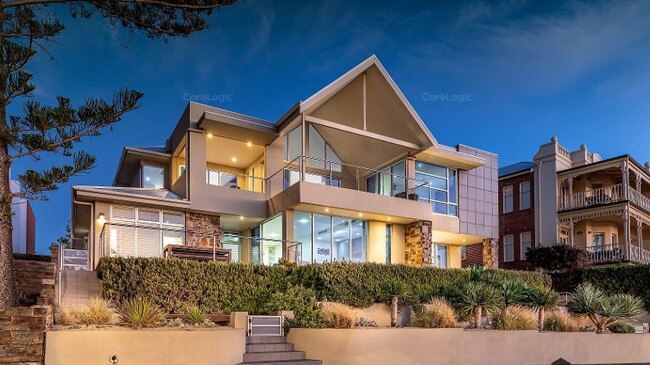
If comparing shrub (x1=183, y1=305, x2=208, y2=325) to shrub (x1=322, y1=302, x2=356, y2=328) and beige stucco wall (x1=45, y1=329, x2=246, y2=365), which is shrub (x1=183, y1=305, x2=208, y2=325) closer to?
beige stucco wall (x1=45, y1=329, x2=246, y2=365)

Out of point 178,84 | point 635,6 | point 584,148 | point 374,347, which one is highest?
point 178,84

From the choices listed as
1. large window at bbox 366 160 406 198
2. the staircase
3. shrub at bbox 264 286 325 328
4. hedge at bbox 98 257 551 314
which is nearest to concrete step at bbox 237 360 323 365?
the staircase

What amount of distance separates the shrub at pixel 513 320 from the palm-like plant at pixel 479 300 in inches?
13.3

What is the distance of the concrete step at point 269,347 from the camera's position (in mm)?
11234

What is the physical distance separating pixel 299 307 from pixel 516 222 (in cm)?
2225

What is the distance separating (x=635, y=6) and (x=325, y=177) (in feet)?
47.5

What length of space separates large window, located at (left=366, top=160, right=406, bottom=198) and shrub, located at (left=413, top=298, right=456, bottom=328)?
8.97 m

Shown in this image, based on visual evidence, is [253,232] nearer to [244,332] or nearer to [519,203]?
[244,332]

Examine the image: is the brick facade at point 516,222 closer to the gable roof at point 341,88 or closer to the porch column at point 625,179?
the porch column at point 625,179

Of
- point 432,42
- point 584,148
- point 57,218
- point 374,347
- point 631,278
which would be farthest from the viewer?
point 57,218

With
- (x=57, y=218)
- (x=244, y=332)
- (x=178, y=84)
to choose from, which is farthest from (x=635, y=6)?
(x=57, y=218)

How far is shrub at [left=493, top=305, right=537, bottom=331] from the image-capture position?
45.1ft

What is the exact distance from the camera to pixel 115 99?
1052cm

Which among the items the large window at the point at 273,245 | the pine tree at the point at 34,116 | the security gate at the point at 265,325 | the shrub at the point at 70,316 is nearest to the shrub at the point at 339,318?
the security gate at the point at 265,325
